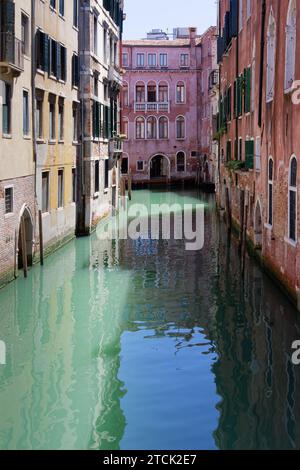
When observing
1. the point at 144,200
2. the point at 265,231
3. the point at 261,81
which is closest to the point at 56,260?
the point at 265,231

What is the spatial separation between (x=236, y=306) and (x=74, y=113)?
11.1 m

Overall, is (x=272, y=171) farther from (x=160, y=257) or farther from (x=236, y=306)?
(x=160, y=257)

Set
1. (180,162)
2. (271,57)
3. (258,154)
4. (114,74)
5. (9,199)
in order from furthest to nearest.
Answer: (180,162)
(114,74)
(258,154)
(271,57)
(9,199)

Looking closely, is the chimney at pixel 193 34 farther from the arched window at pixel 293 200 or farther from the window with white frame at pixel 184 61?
the arched window at pixel 293 200

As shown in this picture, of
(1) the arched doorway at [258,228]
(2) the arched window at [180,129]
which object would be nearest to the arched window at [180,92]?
(2) the arched window at [180,129]

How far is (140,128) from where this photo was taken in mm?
48656

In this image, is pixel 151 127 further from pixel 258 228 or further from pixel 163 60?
pixel 258 228

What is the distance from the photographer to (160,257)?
18000mm

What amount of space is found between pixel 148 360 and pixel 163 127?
134 ft

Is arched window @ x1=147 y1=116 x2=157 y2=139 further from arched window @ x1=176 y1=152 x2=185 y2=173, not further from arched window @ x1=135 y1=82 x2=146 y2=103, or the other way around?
arched window @ x1=176 y1=152 x2=185 y2=173

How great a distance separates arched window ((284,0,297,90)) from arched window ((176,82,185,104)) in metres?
36.6
